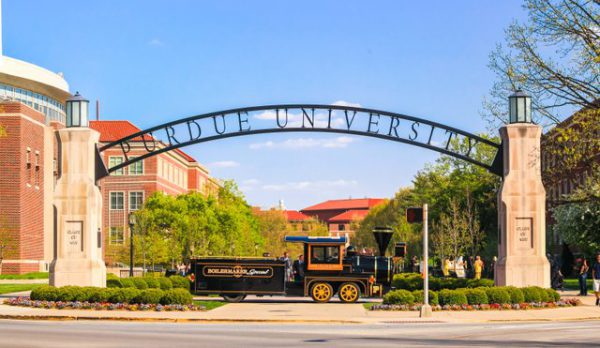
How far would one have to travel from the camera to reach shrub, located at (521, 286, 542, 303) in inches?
1272

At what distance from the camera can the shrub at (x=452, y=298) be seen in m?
31.4

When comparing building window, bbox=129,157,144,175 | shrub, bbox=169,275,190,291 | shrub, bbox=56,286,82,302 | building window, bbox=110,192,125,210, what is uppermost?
building window, bbox=129,157,144,175

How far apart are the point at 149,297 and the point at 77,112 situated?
9.26m

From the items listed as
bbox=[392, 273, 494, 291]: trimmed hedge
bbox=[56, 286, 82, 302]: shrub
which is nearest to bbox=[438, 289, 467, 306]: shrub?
bbox=[392, 273, 494, 291]: trimmed hedge

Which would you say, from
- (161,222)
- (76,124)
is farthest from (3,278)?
(76,124)

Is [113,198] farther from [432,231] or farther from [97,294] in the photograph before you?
[97,294]

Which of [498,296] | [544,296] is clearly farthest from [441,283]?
[498,296]

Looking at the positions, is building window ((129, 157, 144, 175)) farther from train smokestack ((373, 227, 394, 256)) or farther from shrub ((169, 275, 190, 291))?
shrub ((169, 275, 190, 291))

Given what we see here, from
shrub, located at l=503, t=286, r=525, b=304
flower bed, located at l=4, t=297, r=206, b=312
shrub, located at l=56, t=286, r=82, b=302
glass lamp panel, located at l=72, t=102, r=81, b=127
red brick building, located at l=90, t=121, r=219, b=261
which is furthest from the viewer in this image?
red brick building, located at l=90, t=121, r=219, b=261

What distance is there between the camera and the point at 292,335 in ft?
72.6

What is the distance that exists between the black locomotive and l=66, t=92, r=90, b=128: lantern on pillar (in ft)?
21.5

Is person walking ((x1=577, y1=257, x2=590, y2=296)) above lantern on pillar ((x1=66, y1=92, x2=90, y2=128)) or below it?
below

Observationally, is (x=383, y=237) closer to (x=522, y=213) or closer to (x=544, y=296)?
(x=522, y=213)

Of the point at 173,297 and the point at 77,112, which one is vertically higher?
the point at 77,112
